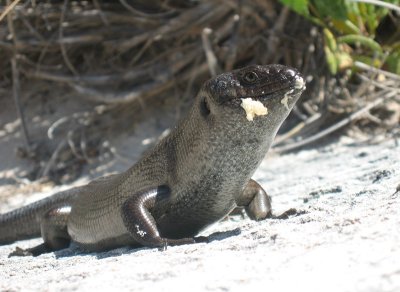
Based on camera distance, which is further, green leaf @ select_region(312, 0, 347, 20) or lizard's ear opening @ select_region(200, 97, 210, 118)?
green leaf @ select_region(312, 0, 347, 20)

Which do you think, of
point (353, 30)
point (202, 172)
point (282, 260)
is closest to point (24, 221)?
point (202, 172)

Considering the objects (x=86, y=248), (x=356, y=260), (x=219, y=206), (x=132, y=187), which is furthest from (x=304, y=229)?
(x=86, y=248)

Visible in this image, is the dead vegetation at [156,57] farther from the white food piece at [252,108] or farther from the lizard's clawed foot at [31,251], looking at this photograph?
the white food piece at [252,108]

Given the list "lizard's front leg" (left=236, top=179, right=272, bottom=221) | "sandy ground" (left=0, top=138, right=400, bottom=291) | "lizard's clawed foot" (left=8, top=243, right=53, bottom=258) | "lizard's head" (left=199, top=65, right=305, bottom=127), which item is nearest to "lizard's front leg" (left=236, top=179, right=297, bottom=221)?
"lizard's front leg" (left=236, top=179, right=272, bottom=221)

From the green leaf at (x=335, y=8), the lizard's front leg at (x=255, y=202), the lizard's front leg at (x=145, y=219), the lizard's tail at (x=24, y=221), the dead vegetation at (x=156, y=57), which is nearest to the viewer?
the lizard's front leg at (x=145, y=219)

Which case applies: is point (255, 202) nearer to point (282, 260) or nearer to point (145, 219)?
point (145, 219)

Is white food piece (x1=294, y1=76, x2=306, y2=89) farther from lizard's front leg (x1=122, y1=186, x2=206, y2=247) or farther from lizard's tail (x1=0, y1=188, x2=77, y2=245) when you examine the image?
lizard's tail (x1=0, y1=188, x2=77, y2=245)

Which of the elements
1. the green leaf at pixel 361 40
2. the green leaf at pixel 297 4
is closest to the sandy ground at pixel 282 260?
the green leaf at pixel 361 40
